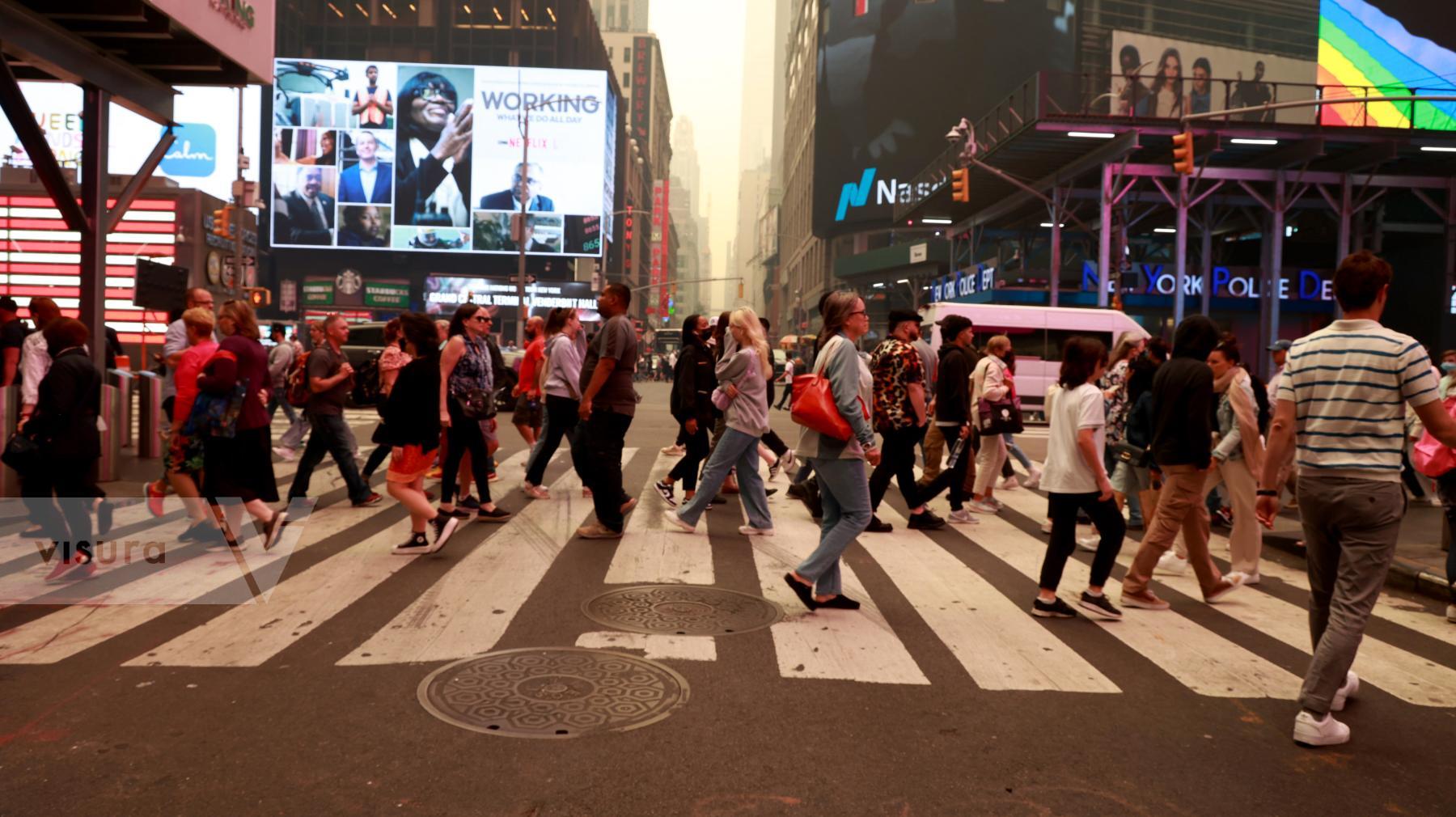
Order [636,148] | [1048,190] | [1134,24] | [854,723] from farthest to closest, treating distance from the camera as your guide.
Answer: [636,148], [1134,24], [1048,190], [854,723]

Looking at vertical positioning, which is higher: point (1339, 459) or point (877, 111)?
point (877, 111)

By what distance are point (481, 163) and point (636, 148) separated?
1988 inches

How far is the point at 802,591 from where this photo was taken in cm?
629

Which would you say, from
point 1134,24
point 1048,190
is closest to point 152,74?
point 1048,190

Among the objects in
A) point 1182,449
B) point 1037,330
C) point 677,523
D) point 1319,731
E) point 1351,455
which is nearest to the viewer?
point 1319,731

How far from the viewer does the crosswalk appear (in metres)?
5.18

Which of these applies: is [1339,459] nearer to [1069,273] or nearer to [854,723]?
[854,723]

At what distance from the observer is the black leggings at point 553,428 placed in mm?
10078

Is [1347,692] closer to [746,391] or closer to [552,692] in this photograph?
[552,692]

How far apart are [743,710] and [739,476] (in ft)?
15.4

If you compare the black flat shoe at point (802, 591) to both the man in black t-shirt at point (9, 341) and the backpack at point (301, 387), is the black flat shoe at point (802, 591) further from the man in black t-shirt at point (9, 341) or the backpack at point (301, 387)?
the man in black t-shirt at point (9, 341)

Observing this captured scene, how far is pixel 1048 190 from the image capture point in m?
41.7

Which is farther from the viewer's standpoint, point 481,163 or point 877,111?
point 877,111

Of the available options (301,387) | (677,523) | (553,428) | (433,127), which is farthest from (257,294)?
(433,127)
